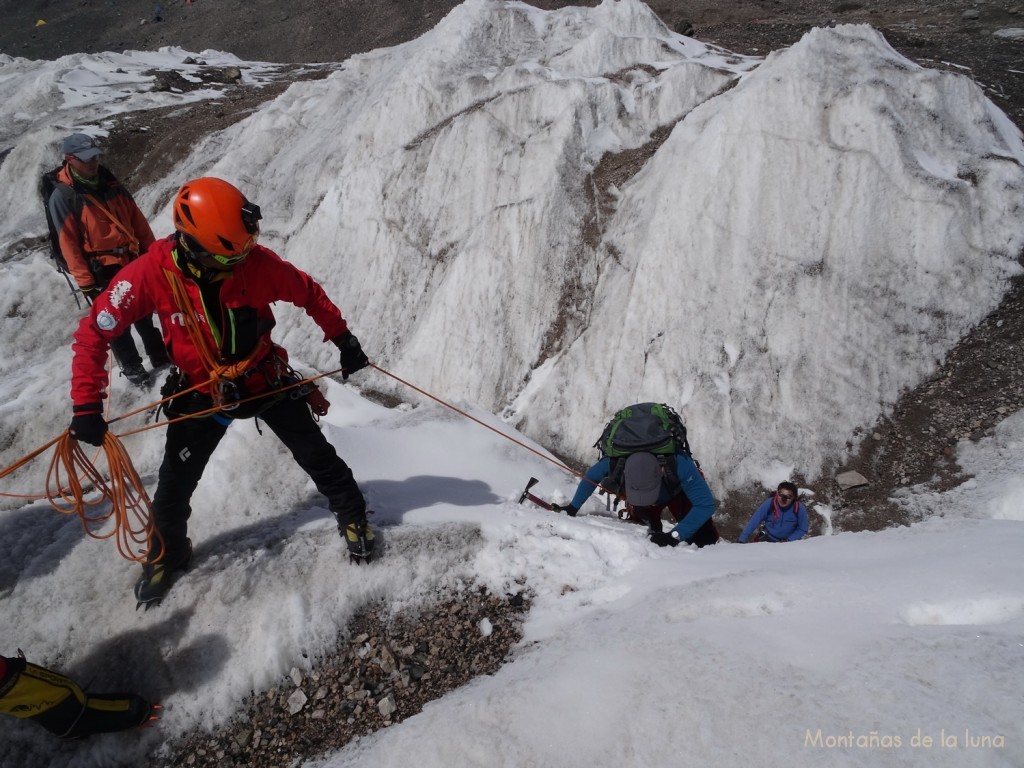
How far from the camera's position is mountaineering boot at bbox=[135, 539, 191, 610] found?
4.42 m

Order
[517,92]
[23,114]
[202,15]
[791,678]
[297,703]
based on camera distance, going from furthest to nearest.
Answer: [202,15], [23,114], [517,92], [297,703], [791,678]

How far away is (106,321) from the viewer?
379 centimetres

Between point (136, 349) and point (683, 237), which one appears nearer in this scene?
point (136, 349)

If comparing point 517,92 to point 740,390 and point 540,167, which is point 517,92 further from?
point 740,390

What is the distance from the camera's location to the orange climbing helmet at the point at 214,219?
3631 mm

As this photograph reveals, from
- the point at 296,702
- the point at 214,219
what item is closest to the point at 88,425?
the point at 214,219

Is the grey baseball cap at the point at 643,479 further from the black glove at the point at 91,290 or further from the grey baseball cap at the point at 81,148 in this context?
the grey baseball cap at the point at 81,148

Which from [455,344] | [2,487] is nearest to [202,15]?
[455,344]

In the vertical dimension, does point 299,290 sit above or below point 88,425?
above

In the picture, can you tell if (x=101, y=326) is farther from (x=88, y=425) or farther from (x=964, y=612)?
(x=964, y=612)

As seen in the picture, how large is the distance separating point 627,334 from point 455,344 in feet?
13.6

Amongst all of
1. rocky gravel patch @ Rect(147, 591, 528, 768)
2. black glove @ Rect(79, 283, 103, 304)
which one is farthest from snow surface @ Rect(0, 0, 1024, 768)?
black glove @ Rect(79, 283, 103, 304)

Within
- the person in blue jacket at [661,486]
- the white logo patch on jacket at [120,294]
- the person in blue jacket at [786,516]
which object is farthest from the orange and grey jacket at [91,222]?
the person in blue jacket at [786,516]

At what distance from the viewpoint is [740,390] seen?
10938 mm
